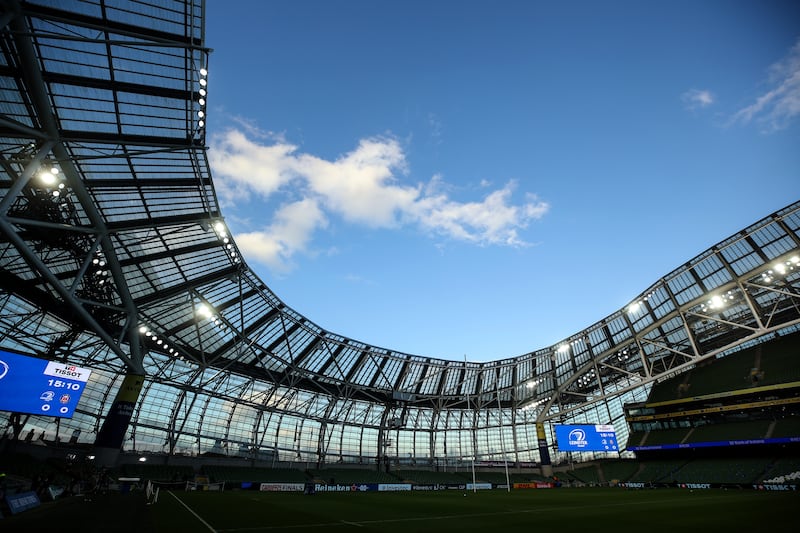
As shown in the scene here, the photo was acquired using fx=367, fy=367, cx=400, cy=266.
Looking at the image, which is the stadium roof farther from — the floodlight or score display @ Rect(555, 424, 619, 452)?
score display @ Rect(555, 424, 619, 452)

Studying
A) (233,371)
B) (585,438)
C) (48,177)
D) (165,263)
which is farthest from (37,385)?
(585,438)

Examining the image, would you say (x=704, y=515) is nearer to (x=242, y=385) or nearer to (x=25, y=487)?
(x=25, y=487)

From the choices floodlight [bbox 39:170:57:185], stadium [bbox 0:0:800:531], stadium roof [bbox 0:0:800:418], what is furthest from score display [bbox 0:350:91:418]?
floodlight [bbox 39:170:57:185]

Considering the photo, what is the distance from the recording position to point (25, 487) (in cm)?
2403

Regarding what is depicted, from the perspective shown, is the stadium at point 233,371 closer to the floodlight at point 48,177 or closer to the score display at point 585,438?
the floodlight at point 48,177

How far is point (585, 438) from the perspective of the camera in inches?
2133

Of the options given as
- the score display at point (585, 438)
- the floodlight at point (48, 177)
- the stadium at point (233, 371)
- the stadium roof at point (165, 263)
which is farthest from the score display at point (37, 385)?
the score display at point (585, 438)

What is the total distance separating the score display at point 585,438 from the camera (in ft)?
176

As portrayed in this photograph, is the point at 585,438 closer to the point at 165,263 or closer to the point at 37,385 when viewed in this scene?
the point at 165,263

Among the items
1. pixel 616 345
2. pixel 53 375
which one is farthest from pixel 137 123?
pixel 616 345

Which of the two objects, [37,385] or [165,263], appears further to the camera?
[165,263]

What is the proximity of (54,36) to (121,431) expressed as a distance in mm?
32781

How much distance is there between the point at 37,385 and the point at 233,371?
23176 mm

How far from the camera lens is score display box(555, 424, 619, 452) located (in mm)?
53719
